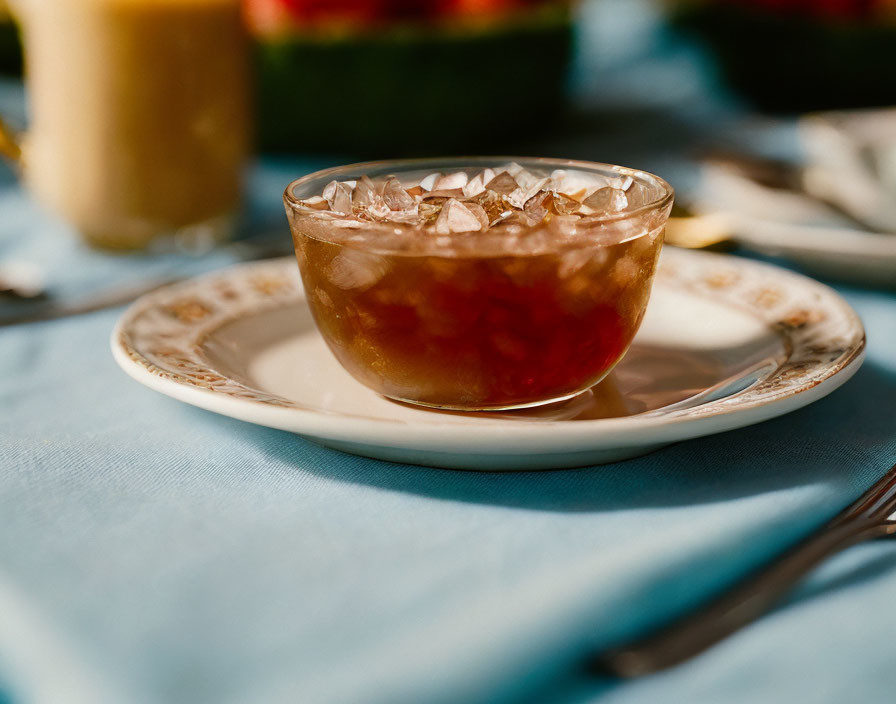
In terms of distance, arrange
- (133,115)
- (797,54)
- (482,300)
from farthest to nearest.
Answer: (797,54)
(133,115)
(482,300)

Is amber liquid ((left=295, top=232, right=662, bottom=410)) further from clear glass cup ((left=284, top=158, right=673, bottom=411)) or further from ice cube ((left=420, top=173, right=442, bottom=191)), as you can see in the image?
ice cube ((left=420, top=173, right=442, bottom=191))

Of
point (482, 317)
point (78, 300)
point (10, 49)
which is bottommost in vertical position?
point (78, 300)

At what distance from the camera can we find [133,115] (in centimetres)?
137

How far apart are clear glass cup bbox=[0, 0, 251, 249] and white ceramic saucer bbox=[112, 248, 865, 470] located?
0.38m

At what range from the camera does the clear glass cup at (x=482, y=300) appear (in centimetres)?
73

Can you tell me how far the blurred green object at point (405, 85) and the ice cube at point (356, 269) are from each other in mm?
1033

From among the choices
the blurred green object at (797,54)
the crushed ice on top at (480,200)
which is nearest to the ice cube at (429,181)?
the crushed ice on top at (480,200)

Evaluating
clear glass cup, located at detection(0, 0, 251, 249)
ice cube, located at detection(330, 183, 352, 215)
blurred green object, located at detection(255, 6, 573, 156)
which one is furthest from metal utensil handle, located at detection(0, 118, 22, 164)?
ice cube, located at detection(330, 183, 352, 215)

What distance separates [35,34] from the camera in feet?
4.65

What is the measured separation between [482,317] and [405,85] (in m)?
1.11

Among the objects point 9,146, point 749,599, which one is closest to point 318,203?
point 749,599

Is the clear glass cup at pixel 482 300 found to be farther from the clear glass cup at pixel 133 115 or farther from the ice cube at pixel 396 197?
the clear glass cup at pixel 133 115

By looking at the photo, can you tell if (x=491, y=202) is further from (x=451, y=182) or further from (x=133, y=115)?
(x=133, y=115)

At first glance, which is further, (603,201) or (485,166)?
(485,166)
